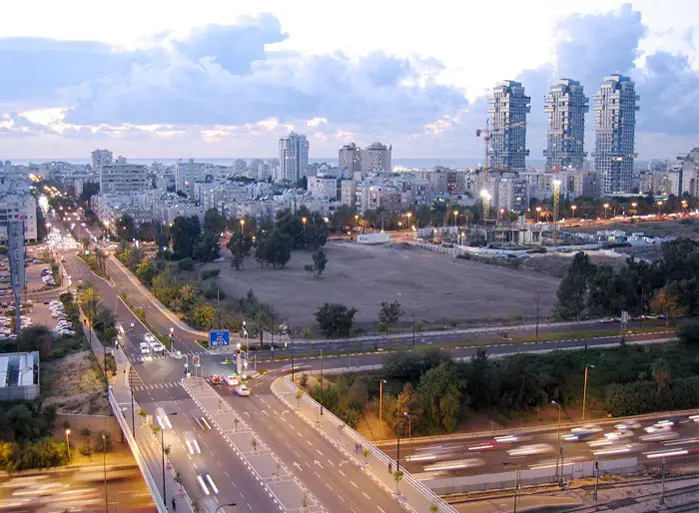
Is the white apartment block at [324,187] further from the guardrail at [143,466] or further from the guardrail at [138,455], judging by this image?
the guardrail at [143,466]

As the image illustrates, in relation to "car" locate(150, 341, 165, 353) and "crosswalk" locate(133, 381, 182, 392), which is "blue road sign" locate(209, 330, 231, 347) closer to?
"car" locate(150, 341, 165, 353)

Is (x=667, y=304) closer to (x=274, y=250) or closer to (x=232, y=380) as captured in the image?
(x=232, y=380)

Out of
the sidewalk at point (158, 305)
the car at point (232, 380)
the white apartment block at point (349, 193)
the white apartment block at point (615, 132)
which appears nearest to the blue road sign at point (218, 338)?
the car at point (232, 380)

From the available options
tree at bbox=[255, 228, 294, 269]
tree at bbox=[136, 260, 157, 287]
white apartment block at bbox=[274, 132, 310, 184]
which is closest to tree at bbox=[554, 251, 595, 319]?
tree at bbox=[255, 228, 294, 269]

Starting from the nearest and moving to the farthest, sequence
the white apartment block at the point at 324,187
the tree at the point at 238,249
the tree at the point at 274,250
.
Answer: the tree at the point at 238,249 < the tree at the point at 274,250 < the white apartment block at the point at 324,187

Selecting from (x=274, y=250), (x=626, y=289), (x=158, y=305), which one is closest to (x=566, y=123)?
(x=274, y=250)
